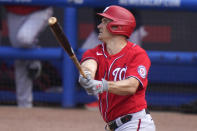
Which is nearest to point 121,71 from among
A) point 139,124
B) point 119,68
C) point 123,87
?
point 119,68

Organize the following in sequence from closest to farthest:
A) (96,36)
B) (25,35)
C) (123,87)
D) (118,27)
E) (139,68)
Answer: (123,87) → (139,68) → (118,27) → (25,35) → (96,36)

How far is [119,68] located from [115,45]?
0.53ft

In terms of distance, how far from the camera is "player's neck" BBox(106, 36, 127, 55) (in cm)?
317

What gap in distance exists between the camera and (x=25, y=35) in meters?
5.46

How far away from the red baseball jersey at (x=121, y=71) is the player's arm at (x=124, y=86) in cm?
7

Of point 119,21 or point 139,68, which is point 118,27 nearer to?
point 119,21

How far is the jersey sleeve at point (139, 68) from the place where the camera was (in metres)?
3.01

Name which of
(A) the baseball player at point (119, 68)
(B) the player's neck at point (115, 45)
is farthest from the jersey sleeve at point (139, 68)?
(B) the player's neck at point (115, 45)

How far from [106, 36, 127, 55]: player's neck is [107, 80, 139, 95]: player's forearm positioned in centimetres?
29

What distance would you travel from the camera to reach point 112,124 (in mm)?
3197

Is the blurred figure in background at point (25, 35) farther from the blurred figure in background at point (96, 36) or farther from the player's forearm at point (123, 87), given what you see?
the player's forearm at point (123, 87)

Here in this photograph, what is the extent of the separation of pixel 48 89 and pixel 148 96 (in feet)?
3.96

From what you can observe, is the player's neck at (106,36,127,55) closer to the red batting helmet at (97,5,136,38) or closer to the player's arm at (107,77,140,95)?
the red batting helmet at (97,5,136,38)

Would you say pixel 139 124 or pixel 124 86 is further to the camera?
pixel 139 124
